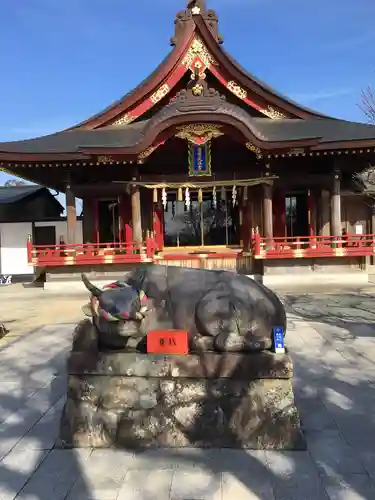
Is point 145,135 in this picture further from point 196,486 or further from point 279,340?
point 196,486

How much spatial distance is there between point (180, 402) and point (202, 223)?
1387cm

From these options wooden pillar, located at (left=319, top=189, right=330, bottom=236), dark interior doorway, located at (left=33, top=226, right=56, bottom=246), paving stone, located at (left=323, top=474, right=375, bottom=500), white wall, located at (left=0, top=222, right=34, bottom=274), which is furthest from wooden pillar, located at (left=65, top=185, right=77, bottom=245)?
paving stone, located at (left=323, top=474, right=375, bottom=500)

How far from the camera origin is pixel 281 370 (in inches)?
133

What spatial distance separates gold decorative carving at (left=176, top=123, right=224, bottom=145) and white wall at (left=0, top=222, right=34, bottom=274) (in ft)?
29.5

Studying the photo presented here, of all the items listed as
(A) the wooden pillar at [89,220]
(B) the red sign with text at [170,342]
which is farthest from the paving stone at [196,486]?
(A) the wooden pillar at [89,220]

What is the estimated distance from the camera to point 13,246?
1936 centimetres

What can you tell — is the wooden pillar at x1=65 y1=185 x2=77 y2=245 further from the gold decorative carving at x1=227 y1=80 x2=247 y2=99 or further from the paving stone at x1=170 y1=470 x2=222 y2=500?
the paving stone at x1=170 y1=470 x2=222 y2=500

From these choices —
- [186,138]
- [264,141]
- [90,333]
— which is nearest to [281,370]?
[90,333]

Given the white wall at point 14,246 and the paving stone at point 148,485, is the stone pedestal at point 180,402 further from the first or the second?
the white wall at point 14,246

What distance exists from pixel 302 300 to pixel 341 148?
5.90m

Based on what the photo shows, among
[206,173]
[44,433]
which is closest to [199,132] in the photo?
[206,173]

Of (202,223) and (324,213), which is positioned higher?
(324,213)

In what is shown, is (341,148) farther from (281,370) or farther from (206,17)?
(281,370)

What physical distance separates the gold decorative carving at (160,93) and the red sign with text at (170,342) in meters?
14.0
